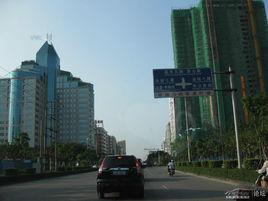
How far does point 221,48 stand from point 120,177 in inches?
3320

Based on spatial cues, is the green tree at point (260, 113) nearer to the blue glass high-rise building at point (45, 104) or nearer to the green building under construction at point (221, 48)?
the blue glass high-rise building at point (45, 104)

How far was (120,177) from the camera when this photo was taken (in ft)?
47.5

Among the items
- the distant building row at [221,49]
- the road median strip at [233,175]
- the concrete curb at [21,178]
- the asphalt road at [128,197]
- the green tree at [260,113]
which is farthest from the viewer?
the distant building row at [221,49]

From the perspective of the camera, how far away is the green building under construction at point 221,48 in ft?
286

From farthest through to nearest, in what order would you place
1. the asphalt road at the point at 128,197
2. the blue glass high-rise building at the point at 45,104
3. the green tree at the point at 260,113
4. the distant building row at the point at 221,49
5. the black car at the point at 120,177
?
the distant building row at the point at 221,49
the blue glass high-rise building at the point at 45,104
the green tree at the point at 260,113
the asphalt road at the point at 128,197
the black car at the point at 120,177

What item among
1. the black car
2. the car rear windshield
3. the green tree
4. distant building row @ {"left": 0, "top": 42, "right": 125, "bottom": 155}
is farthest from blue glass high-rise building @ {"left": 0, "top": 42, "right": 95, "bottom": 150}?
the black car

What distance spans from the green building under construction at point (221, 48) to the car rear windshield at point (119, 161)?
67.5m

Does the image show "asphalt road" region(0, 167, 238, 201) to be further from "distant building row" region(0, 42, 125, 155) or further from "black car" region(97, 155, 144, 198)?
"distant building row" region(0, 42, 125, 155)

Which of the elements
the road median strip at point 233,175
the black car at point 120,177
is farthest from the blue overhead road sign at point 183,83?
the black car at point 120,177

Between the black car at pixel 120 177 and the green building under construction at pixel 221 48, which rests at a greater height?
the green building under construction at pixel 221 48

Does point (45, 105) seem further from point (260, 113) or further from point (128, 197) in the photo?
point (128, 197)

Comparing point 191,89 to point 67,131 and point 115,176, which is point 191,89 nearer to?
point 115,176

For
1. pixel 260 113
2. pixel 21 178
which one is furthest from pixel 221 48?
pixel 21 178

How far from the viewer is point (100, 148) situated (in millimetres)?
182250
